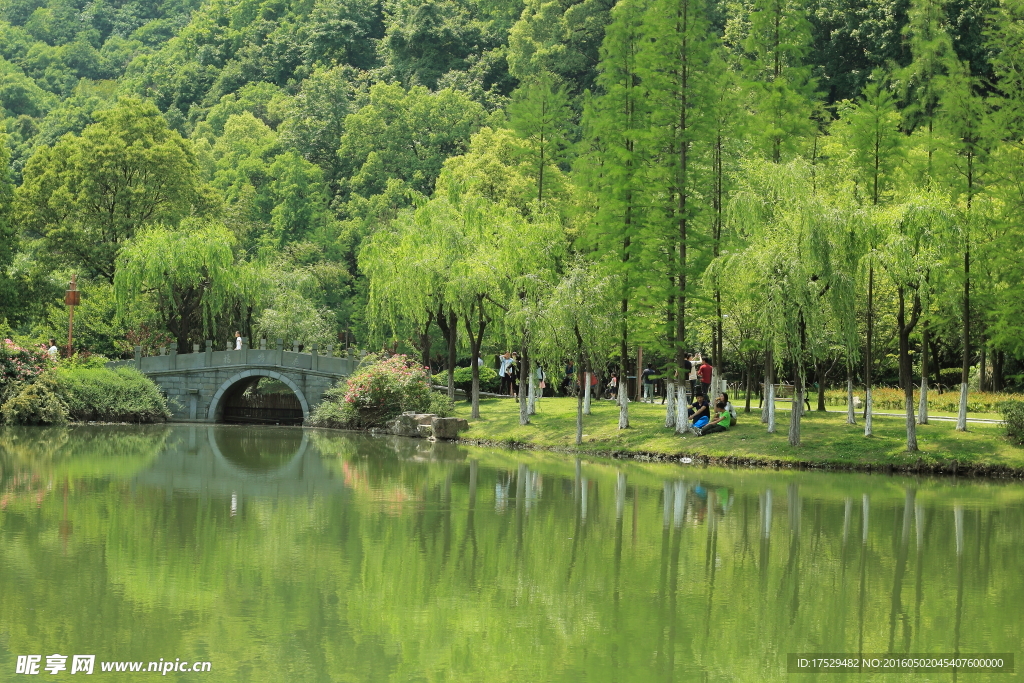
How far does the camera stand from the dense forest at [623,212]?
26031mm

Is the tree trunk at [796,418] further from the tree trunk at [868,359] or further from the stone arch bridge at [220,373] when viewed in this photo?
the stone arch bridge at [220,373]

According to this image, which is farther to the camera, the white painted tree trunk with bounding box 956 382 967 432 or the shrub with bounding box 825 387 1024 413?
the shrub with bounding box 825 387 1024 413

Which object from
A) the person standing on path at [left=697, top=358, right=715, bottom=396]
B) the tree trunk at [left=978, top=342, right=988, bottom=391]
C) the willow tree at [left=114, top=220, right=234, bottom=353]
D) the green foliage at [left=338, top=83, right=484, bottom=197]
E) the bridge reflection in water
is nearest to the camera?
the bridge reflection in water

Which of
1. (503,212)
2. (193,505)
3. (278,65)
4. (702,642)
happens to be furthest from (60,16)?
(702,642)

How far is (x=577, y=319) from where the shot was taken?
1109 inches

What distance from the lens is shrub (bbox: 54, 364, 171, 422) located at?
3506 cm

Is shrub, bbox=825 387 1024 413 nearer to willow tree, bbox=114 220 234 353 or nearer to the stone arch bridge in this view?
the stone arch bridge

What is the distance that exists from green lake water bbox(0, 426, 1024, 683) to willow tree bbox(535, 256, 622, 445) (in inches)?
257

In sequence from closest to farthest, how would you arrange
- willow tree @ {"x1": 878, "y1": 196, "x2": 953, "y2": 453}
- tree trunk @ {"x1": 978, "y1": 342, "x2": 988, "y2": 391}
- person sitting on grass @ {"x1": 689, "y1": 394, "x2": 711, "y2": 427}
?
willow tree @ {"x1": 878, "y1": 196, "x2": 953, "y2": 453}
person sitting on grass @ {"x1": 689, "y1": 394, "x2": 711, "y2": 427}
tree trunk @ {"x1": 978, "y1": 342, "x2": 988, "y2": 391}

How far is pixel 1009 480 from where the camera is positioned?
909 inches

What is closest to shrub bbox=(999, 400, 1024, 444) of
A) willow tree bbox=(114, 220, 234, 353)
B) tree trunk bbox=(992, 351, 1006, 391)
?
tree trunk bbox=(992, 351, 1006, 391)

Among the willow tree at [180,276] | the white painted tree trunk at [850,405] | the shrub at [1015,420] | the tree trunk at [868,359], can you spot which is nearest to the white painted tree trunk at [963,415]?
the shrub at [1015,420]

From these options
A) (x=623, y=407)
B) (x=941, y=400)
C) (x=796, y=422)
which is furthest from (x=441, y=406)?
(x=941, y=400)

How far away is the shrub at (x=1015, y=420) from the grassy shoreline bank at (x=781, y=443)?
0.21 metres
